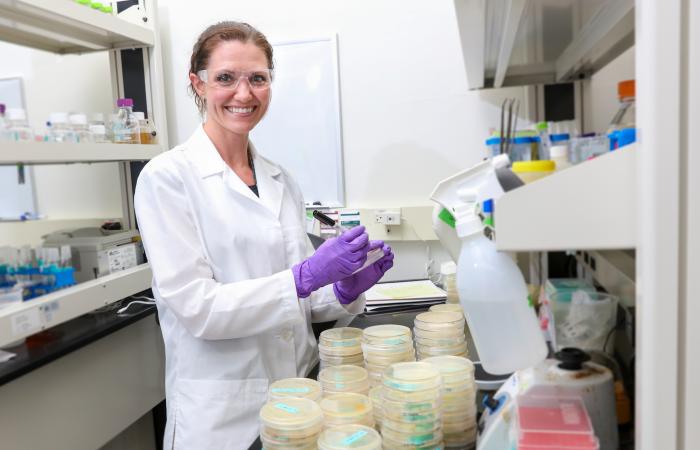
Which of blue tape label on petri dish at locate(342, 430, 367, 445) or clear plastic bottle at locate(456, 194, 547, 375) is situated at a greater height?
clear plastic bottle at locate(456, 194, 547, 375)

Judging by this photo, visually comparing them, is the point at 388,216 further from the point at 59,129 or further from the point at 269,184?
the point at 59,129

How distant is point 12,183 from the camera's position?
2.64 meters

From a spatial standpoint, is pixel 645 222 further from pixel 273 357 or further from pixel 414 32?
pixel 414 32

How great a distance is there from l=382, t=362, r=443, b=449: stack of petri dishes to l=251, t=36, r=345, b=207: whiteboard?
170 cm

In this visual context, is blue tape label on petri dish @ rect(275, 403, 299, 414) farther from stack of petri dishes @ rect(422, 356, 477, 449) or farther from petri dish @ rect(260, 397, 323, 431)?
stack of petri dishes @ rect(422, 356, 477, 449)

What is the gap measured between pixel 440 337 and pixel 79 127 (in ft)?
4.97

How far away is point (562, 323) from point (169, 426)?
1020 mm

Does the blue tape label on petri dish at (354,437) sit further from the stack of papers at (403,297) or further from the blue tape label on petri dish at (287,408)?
the stack of papers at (403,297)

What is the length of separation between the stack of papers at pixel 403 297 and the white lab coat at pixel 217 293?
43 centimetres

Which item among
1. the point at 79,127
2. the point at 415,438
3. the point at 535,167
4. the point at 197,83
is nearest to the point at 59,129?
the point at 79,127

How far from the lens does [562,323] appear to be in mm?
959

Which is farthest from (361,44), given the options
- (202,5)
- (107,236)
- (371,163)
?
(107,236)

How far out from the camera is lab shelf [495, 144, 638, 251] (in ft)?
2.00

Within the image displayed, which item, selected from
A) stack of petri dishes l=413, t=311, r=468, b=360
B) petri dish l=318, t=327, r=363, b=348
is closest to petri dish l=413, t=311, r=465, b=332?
stack of petri dishes l=413, t=311, r=468, b=360
